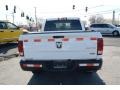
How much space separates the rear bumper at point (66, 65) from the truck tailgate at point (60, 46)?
4.3 inches

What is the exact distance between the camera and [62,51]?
7.87 meters

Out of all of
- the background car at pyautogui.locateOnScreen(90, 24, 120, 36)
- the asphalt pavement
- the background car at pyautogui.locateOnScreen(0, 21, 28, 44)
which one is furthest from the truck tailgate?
the background car at pyautogui.locateOnScreen(90, 24, 120, 36)

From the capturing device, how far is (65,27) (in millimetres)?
11117

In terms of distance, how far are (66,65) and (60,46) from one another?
A: 539 millimetres

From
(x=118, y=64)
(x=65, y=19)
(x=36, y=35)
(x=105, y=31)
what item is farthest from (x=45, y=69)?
(x=105, y=31)

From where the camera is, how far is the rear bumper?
7785mm

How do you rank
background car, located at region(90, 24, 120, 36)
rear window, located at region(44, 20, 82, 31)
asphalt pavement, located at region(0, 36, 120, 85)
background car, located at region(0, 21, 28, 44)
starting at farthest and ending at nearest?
1. background car, located at region(90, 24, 120, 36)
2. background car, located at region(0, 21, 28, 44)
3. rear window, located at region(44, 20, 82, 31)
4. asphalt pavement, located at region(0, 36, 120, 85)

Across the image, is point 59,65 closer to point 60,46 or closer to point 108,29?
point 60,46

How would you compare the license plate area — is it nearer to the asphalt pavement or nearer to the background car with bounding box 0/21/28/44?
the asphalt pavement

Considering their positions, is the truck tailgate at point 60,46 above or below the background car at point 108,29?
above

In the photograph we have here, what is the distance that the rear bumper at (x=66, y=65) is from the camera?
7.79 metres

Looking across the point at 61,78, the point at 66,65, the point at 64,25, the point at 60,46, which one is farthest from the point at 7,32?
the point at 66,65

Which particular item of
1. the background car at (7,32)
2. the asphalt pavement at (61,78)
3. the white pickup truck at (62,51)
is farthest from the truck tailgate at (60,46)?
the background car at (7,32)

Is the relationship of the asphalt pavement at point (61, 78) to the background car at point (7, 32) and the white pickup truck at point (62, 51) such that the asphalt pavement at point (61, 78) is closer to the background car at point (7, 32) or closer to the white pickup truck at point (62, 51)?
the white pickup truck at point (62, 51)
